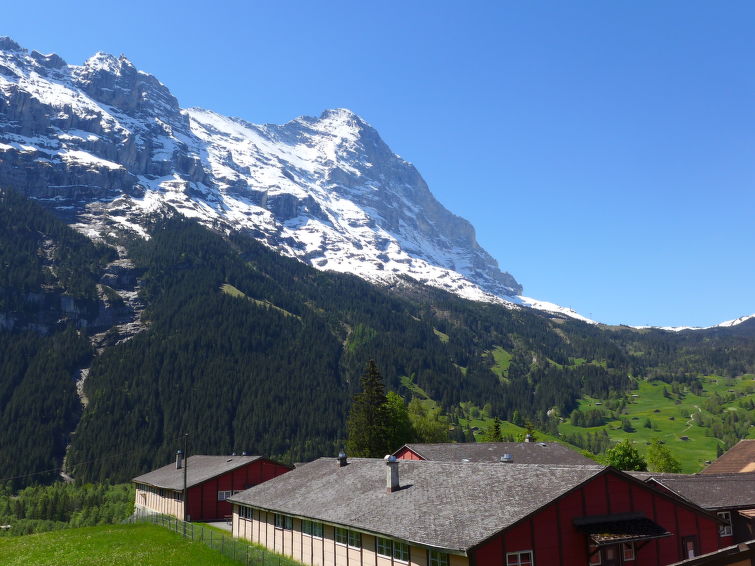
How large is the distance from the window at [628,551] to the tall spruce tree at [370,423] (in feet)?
204

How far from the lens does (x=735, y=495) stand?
48.2m

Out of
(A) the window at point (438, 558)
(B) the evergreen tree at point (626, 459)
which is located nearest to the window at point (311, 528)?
(A) the window at point (438, 558)

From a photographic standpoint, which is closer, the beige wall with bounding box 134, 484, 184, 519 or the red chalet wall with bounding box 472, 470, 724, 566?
the red chalet wall with bounding box 472, 470, 724, 566

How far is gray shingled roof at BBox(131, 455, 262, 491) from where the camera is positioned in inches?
2835

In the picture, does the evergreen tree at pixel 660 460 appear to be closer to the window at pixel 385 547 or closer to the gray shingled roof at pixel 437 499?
the gray shingled roof at pixel 437 499

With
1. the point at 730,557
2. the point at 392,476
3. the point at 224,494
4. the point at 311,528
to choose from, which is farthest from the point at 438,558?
the point at 224,494

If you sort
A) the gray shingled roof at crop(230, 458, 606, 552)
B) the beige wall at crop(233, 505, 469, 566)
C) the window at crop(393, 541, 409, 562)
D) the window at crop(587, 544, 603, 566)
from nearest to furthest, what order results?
the gray shingled roof at crop(230, 458, 606, 552)
the window at crop(587, 544, 603, 566)
the window at crop(393, 541, 409, 562)
the beige wall at crop(233, 505, 469, 566)

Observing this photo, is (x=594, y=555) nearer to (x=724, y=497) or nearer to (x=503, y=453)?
(x=724, y=497)

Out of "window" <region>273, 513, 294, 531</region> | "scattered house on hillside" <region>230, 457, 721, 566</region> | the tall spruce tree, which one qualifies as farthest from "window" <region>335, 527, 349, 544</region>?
the tall spruce tree

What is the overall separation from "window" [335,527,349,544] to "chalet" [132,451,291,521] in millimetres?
36096

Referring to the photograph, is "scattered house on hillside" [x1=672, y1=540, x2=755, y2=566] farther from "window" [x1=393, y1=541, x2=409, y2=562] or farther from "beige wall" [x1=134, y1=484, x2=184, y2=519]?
"beige wall" [x1=134, y1=484, x2=184, y2=519]

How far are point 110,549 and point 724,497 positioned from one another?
49.6 metres

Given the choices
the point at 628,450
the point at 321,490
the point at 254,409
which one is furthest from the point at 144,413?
the point at 321,490

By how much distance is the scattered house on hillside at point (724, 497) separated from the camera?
45125 mm
